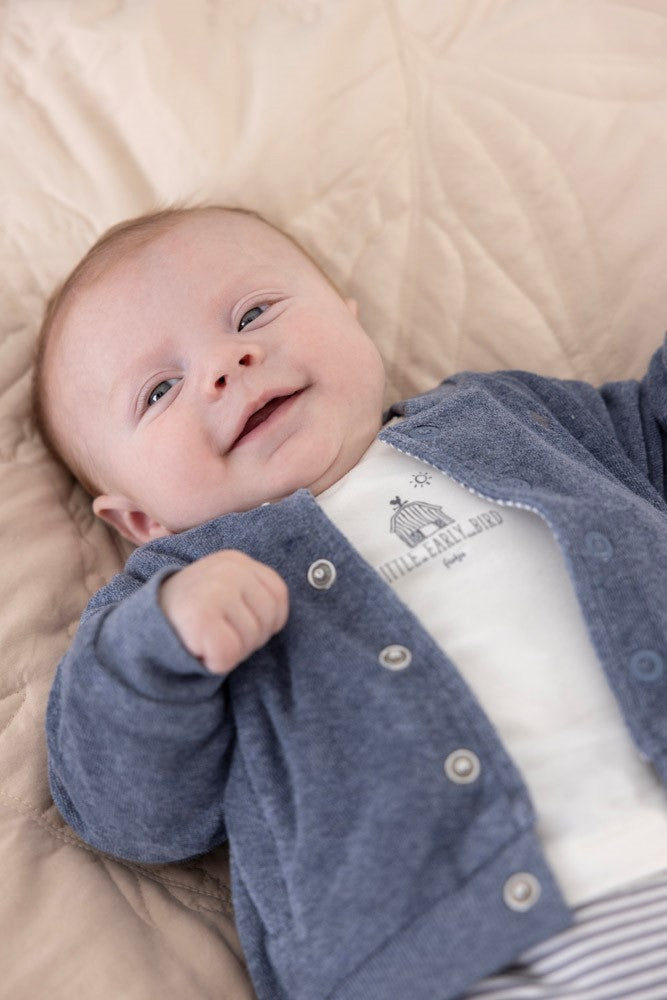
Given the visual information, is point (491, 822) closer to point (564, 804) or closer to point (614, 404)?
point (564, 804)

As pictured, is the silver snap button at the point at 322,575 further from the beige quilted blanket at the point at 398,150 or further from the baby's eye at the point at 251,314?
the beige quilted blanket at the point at 398,150

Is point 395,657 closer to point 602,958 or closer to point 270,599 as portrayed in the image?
point 270,599

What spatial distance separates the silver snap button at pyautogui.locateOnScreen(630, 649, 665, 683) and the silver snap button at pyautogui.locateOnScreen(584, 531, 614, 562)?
11cm

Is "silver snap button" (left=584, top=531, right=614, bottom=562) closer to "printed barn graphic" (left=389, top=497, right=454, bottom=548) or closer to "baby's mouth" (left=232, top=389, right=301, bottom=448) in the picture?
"printed barn graphic" (left=389, top=497, right=454, bottom=548)

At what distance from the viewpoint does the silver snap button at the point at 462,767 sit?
1.04 metres

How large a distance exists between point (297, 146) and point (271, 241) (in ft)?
0.87

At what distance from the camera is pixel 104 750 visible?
1.09m

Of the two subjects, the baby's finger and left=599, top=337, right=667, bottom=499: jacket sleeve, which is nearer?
the baby's finger

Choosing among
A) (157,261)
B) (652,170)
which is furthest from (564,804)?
(652,170)

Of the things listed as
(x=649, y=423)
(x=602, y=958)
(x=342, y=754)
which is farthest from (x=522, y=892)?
(x=649, y=423)

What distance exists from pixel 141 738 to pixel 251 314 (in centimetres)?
60

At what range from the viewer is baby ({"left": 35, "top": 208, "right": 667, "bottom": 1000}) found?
103 cm

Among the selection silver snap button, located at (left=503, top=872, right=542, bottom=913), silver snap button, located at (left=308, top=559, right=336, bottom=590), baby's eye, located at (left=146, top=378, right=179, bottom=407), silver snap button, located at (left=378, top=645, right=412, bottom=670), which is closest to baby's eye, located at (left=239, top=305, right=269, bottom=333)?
baby's eye, located at (left=146, top=378, right=179, bottom=407)

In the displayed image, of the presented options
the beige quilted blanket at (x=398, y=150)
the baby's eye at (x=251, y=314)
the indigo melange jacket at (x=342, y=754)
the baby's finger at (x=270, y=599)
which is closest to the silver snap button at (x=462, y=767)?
the indigo melange jacket at (x=342, y=754)
